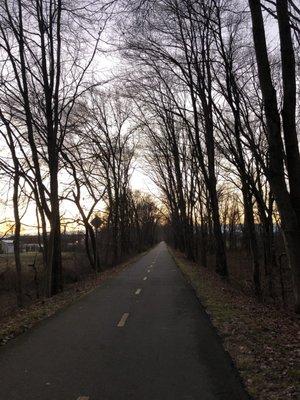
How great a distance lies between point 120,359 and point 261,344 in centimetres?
236

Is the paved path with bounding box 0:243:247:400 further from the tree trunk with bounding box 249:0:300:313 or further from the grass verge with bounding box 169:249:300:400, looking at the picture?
the tree trunk with bounding box 249:0:300:313

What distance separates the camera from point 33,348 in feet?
30.0

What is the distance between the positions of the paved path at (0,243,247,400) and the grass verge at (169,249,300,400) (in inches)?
8.9

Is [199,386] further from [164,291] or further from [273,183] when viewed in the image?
[164,291]

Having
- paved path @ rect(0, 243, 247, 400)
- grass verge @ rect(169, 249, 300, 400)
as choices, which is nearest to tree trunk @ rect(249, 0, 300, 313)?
grass verge @ rect(169, 249, 300, 400)

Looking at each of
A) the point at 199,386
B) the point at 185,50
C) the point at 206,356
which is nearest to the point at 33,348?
the point at 206,356

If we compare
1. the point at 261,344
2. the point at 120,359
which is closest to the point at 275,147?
the point at 261,344

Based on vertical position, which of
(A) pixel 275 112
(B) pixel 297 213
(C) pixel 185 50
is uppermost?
(C) pixel 185 50

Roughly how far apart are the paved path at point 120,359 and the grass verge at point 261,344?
0.22 meters

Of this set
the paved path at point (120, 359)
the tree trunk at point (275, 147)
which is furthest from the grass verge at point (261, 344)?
the tree trunk at point (275, 147)

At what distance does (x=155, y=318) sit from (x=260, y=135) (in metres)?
17.9

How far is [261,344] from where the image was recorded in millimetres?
8672

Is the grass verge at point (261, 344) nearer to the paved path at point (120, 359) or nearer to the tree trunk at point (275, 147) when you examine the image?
the paved path at point (120, 359)

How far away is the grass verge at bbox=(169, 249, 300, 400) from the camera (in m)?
6.29
